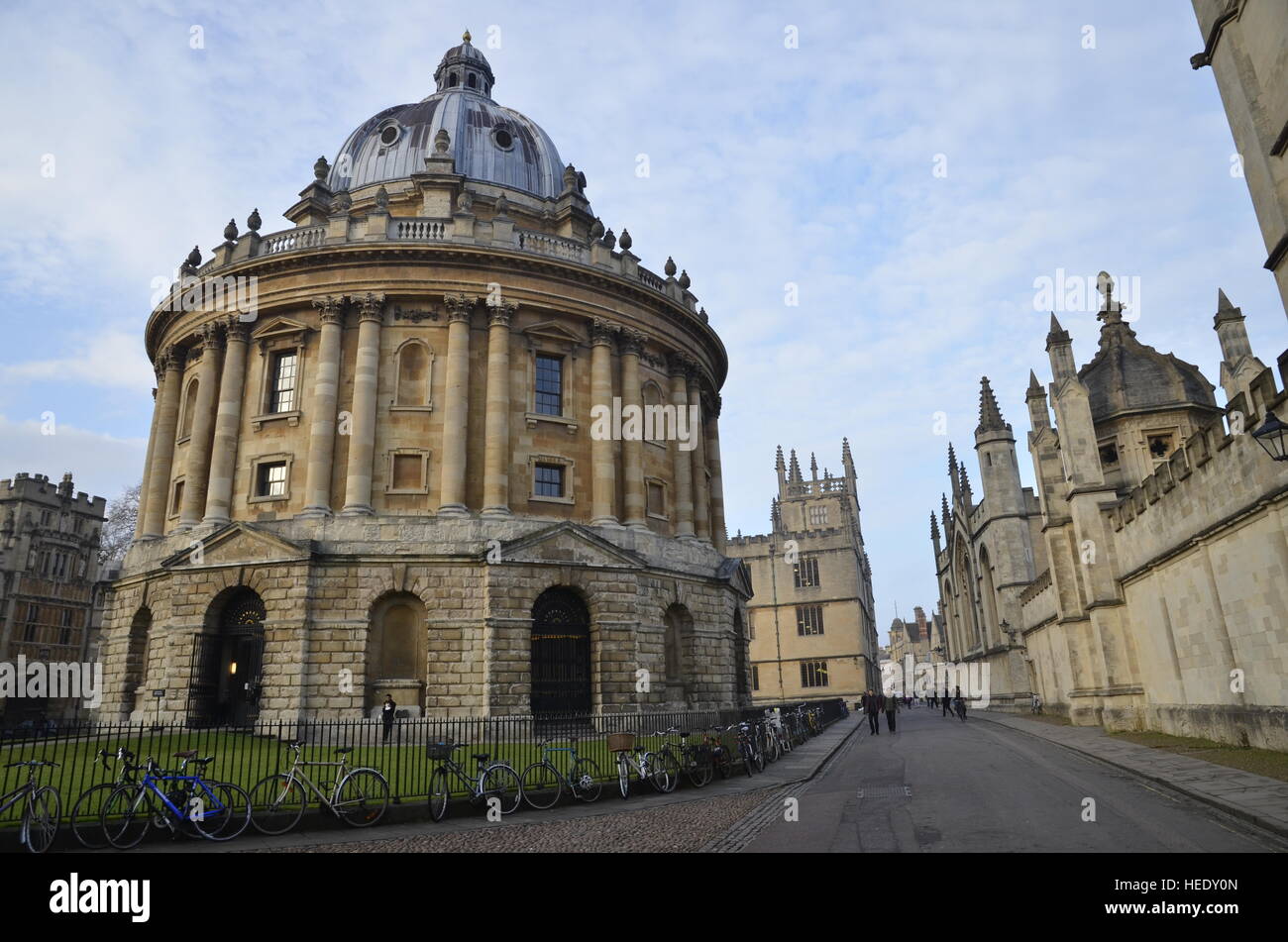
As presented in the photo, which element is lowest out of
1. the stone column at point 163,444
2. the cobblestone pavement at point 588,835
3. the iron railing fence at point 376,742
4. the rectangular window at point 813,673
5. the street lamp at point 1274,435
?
the cobblestone pavement at point 588,835

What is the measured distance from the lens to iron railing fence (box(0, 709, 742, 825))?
13750 millimetres

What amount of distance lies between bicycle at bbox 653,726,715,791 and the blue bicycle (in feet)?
24.1

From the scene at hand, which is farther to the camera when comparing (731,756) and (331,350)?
(331,350)

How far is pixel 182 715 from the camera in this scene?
23.7 metres

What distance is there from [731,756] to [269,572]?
15483 mm

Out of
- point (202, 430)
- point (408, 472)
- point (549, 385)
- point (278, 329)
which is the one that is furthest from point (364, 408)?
point (202, 430)

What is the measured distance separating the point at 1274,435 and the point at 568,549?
60.3 ft

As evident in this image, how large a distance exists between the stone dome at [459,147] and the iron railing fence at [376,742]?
2454 cm

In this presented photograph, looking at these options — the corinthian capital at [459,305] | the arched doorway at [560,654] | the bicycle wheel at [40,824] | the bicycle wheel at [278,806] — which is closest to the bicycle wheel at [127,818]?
the bicycle wheel at [40,824]

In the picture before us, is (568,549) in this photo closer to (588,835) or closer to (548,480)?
(548,480)

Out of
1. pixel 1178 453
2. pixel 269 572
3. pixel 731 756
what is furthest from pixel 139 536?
pixel 1178 453

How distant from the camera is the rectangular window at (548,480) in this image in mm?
27562

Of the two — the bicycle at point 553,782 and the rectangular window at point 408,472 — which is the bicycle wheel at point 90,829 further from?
the rectangular window at point 408,472
